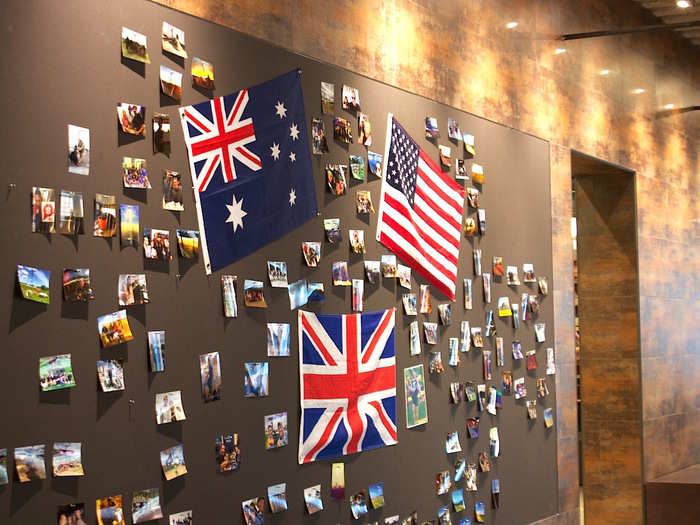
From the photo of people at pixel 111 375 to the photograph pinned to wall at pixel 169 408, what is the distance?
0.81 ft

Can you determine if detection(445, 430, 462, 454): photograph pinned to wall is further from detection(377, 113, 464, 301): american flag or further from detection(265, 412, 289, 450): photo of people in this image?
detection(265, 412, 289, 450): photo of people

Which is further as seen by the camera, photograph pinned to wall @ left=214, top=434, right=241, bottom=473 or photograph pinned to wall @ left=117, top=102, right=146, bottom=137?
photograph pinned to wall @ left=214, top=434, right=241, bottom=473

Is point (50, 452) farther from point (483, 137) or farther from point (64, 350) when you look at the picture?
point (483, 137)

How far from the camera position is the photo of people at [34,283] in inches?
149

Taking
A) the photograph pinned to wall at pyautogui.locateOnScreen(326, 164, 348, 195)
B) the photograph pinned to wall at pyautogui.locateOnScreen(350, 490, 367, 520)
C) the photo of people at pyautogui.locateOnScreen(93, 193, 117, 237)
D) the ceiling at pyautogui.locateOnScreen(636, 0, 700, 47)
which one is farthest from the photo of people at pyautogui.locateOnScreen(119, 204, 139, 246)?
the ceiling at pyautogui.locateOnScreen(636, 0, 700, 47)

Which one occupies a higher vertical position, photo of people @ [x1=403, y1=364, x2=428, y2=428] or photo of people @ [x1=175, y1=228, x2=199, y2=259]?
photo of people @ [x1=175, y1=228, x2=199, y2=259]

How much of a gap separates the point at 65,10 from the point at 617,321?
7.49m

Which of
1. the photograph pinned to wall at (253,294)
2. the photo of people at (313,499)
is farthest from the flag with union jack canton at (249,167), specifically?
the photo of people at (313,499)

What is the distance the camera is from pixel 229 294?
4.82 m

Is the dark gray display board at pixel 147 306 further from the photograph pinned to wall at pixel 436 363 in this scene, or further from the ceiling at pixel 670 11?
the ceiling at pixel 670 11

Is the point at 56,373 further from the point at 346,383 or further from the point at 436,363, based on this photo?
the point at 436,363

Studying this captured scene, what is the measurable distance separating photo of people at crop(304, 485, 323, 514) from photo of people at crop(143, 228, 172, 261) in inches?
63.7

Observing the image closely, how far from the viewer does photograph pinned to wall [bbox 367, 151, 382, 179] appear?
593cm

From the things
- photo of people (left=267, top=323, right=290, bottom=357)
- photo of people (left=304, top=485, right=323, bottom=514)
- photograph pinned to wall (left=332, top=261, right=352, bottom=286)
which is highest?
photograph pinned to wall (left=332, top=261, right=352, bottom=286)
